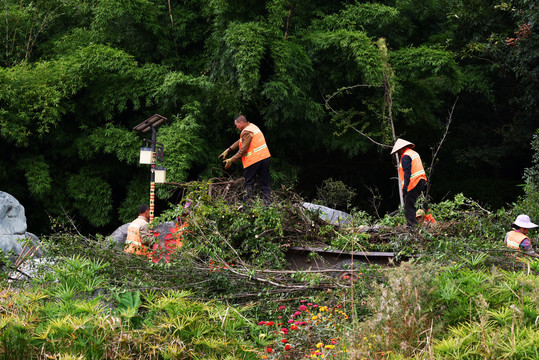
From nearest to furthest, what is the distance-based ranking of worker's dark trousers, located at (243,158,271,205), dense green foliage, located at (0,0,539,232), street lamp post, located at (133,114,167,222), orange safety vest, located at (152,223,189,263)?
orange safety vest, located at (152,223,189,263) → worker's dark trousers, located at (243,158,271,205) → street lamp post, located at (133,114,167,222) → dense green foliage, located at (0,0,539,232)

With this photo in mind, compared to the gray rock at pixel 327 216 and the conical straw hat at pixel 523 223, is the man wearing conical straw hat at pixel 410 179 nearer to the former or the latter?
the gray rock at pixel 327 216

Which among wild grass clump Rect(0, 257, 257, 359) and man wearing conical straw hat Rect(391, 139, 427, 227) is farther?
man wearing conical straw hat Rect(391, 139, 427, 227)

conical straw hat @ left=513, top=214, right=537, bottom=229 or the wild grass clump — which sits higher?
the wild grass clump

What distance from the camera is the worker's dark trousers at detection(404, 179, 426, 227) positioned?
7312mm

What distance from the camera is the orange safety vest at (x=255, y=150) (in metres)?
7.96

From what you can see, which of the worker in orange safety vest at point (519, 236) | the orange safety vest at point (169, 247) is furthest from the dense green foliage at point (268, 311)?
the worker in orange safety vest at point (519, 236)

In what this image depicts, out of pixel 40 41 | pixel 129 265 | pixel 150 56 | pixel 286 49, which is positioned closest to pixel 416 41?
pixel 286 49

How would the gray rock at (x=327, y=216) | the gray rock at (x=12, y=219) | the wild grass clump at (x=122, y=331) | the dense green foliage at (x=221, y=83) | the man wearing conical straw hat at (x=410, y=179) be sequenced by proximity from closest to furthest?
the wild grass clump at (x=122, y=331) < the gray rock at (x=327, y=216) < the man wearing conical straw hat at (x=410, y=179) < the gray rock at (x=12, y=219) < the dense green foliage at (x=221, y=83)

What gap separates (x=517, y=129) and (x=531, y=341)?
15337 millimetres

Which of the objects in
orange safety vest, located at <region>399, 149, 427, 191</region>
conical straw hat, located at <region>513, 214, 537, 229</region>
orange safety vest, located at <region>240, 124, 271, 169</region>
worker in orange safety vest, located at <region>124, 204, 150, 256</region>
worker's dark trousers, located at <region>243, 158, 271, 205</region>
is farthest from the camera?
orange safety vest, located at <region>240, 124, 271, 169</region>

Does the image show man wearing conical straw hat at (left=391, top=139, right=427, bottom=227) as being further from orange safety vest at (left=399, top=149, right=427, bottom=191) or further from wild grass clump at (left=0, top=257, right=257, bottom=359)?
wild grass clump at (left=0, top=257, right=257, bottom=359)

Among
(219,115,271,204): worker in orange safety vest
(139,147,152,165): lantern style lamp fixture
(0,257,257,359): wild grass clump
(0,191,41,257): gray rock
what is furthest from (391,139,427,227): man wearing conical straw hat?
(0,191,41,257): gray rock

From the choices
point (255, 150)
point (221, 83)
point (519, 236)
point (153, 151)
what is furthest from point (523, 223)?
point (221, 83)

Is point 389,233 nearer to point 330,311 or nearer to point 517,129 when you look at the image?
point 330,311
